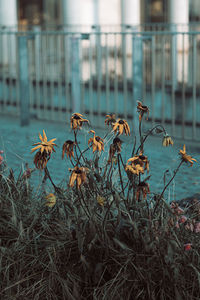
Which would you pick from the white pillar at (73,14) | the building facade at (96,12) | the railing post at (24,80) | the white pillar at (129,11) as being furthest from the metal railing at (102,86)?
→ the white pillar at (129,11)

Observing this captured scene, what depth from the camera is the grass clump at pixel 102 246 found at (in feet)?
11.5

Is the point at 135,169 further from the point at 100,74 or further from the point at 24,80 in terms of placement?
the point at 24,80

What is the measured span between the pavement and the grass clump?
102 cm

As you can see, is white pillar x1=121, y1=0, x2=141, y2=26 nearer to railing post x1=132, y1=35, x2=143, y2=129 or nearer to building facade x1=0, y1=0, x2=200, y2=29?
building facade x1=0, y1=0, x2=200, y2=29

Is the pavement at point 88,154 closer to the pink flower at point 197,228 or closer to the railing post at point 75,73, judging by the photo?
the railing post at point 75,73

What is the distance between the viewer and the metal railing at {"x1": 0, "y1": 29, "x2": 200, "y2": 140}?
884 cm

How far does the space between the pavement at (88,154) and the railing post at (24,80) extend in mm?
165

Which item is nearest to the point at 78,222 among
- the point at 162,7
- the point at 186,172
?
the point at 186,172

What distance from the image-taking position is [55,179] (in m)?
6.72

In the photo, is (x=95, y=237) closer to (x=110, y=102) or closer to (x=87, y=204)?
(x=87, y=204)

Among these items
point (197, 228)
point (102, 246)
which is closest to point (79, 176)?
point (102, 246)

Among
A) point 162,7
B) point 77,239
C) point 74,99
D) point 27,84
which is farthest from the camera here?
point 162,7

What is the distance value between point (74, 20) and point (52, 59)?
8.19 ft

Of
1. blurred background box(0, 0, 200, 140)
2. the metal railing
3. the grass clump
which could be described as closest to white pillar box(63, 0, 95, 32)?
blurred background box(0, 0, 200, 140)
